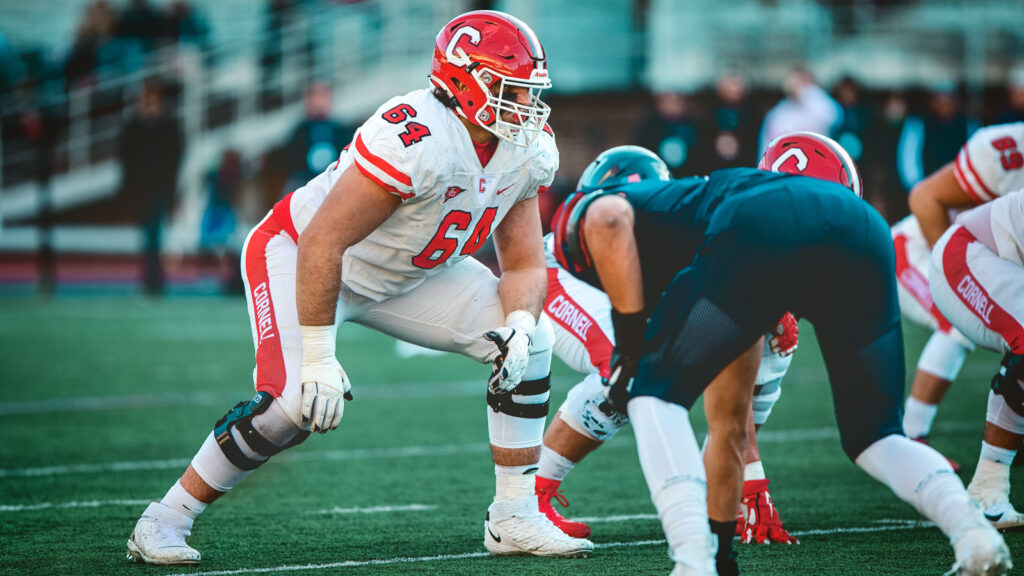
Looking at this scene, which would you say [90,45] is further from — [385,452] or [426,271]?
[426,271]

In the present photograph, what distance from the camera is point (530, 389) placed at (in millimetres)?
4355

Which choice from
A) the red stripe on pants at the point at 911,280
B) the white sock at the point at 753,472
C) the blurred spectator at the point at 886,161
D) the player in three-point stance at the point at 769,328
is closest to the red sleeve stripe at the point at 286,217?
the player in three-point stance at the point at 769,328

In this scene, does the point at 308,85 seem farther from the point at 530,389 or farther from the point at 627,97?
the point at 530,389

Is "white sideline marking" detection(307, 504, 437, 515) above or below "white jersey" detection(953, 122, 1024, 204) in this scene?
below

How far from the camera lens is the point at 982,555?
9.86 feet

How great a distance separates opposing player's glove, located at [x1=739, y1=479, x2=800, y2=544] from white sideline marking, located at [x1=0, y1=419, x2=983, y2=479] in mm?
1823

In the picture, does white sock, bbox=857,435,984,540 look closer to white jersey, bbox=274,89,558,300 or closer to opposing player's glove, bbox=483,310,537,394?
opposing player's glove, bbox=483,310,537,394

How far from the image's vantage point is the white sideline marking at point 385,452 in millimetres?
5859

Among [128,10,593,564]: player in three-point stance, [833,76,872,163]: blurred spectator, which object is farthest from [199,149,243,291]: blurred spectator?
[128,10,593,564]: player in three-point stance

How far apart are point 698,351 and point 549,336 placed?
4.10 ft

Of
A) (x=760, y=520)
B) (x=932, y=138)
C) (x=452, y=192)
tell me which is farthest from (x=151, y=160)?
(x=760, y=520)

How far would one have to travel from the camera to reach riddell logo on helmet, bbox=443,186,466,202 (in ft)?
13.2

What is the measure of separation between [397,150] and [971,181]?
2.93 meters

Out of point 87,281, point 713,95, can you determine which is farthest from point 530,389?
point 87,281
